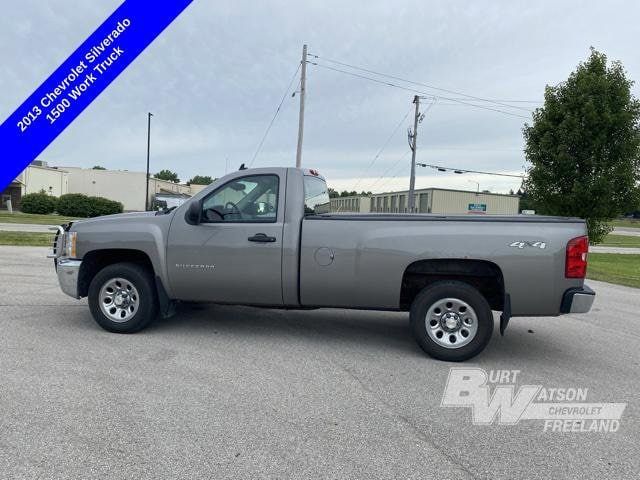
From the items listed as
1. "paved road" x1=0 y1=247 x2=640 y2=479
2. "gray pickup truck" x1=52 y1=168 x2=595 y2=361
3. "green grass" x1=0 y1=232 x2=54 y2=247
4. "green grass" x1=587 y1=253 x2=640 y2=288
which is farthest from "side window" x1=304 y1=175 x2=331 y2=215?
"green grass" x1=0 y1=232 x2=54 y2=247

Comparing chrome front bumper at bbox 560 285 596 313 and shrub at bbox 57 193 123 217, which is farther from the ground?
shrub at bbox 57 193 123 217

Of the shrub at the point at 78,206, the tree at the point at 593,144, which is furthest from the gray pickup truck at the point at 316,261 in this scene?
the shrub at the point at 78,206

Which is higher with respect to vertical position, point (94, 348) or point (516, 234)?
point (516, 234)

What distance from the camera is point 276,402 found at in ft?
12.4

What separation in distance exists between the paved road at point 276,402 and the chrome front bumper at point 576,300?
2.13ft

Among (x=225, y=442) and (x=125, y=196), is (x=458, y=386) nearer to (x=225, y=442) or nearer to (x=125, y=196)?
(x=225, y=442)

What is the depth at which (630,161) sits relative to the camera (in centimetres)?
1577

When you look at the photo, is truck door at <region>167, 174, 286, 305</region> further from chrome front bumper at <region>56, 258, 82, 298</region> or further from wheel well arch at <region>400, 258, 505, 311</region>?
wheel well arch at <region>400, 258, 505, 311</region>

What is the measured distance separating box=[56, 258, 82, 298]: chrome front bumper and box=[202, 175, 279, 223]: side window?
1678 millimetres

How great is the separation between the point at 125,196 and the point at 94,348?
2345 inches

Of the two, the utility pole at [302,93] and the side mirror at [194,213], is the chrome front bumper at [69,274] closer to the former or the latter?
the side mirror at [194,213]

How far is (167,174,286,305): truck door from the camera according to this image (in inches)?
206

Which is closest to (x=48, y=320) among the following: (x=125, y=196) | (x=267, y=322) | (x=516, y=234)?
(x=267, y=322)

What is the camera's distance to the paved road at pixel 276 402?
2894 mm
